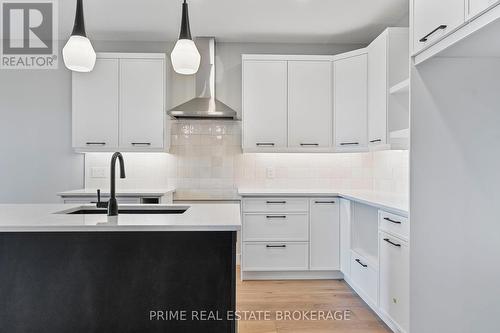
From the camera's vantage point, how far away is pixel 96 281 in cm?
164

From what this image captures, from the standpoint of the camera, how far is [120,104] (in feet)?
11.6

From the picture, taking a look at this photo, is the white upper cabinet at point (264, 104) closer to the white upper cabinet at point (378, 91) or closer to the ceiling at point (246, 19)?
the ceiling at point (246, 19)

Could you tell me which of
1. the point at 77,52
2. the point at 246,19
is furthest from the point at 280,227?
the point at 77,52

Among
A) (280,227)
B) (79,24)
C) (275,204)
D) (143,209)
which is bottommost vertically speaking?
(280,227)

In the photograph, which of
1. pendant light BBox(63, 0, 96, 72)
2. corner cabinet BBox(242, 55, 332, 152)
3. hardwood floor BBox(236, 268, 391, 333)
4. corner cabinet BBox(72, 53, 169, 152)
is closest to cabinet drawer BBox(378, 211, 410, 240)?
hardwood floor BBox(236, 268, 391, 333)

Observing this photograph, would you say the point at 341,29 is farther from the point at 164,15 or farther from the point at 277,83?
the point at 164,15

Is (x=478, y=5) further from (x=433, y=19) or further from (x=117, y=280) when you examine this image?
(x=117, y=280)

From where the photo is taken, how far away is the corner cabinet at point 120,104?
3523 mm

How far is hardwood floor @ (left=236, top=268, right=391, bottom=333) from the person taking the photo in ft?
7.85

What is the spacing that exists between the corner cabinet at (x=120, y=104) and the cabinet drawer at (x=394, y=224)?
2307mm

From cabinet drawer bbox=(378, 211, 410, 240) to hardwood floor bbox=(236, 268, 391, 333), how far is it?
734mm

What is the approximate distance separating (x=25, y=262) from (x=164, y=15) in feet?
8.36

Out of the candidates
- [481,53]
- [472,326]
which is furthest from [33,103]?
[472,326]

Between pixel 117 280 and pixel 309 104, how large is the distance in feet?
8.74
